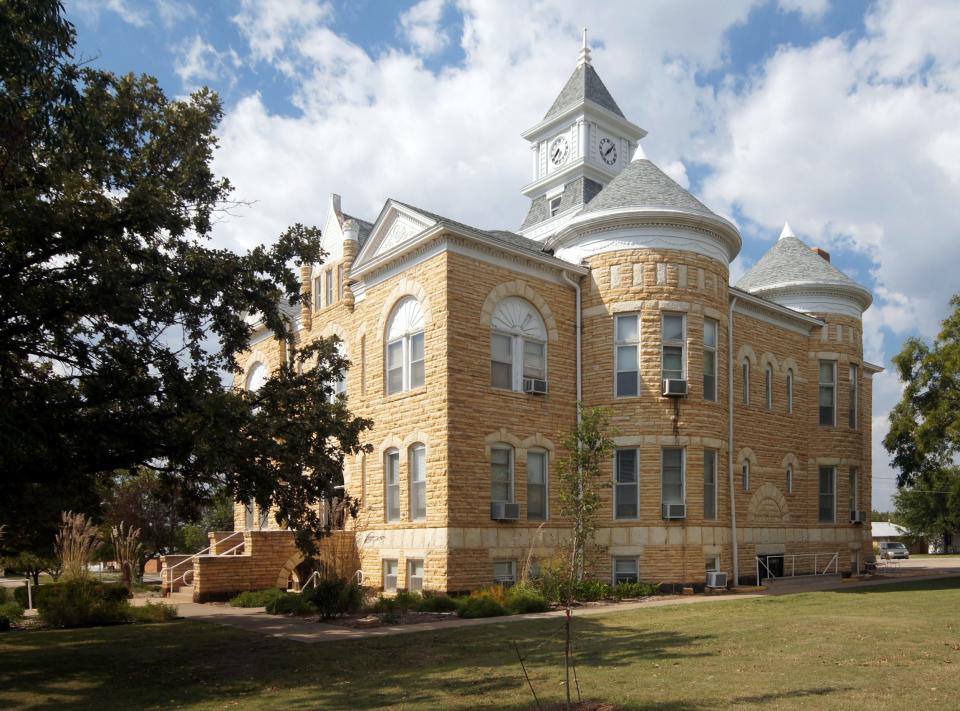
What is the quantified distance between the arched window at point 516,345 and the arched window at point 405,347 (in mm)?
1925

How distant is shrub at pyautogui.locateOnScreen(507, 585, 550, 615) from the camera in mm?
18312

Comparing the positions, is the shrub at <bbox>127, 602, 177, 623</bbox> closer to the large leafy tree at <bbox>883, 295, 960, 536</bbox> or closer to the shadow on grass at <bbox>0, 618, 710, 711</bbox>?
the shadow on grass at <bbox>0, 618, 710, 711</bbox>

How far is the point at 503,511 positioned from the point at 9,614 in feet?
37.3

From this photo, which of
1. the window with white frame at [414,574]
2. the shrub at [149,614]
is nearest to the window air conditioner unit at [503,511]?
the window with white frame at [414,574]

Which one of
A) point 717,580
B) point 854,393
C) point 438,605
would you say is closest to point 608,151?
point 854,393

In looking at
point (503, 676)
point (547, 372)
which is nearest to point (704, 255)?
point (547, 372)

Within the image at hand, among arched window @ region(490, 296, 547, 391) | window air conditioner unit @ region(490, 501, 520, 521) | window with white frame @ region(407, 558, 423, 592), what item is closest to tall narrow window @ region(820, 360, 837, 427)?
arched window @ region(490, 296, 547, 391)

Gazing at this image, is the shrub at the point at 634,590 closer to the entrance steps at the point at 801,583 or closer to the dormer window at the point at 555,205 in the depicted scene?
the entrance steps at the point at 801,583

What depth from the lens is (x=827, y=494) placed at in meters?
30.0

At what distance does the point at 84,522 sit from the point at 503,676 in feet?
54.4

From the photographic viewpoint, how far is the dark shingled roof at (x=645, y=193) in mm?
23766

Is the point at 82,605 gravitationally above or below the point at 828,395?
below

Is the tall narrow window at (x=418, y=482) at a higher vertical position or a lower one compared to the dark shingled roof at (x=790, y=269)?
lower

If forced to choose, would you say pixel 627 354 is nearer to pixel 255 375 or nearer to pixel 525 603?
pixel 525 603
